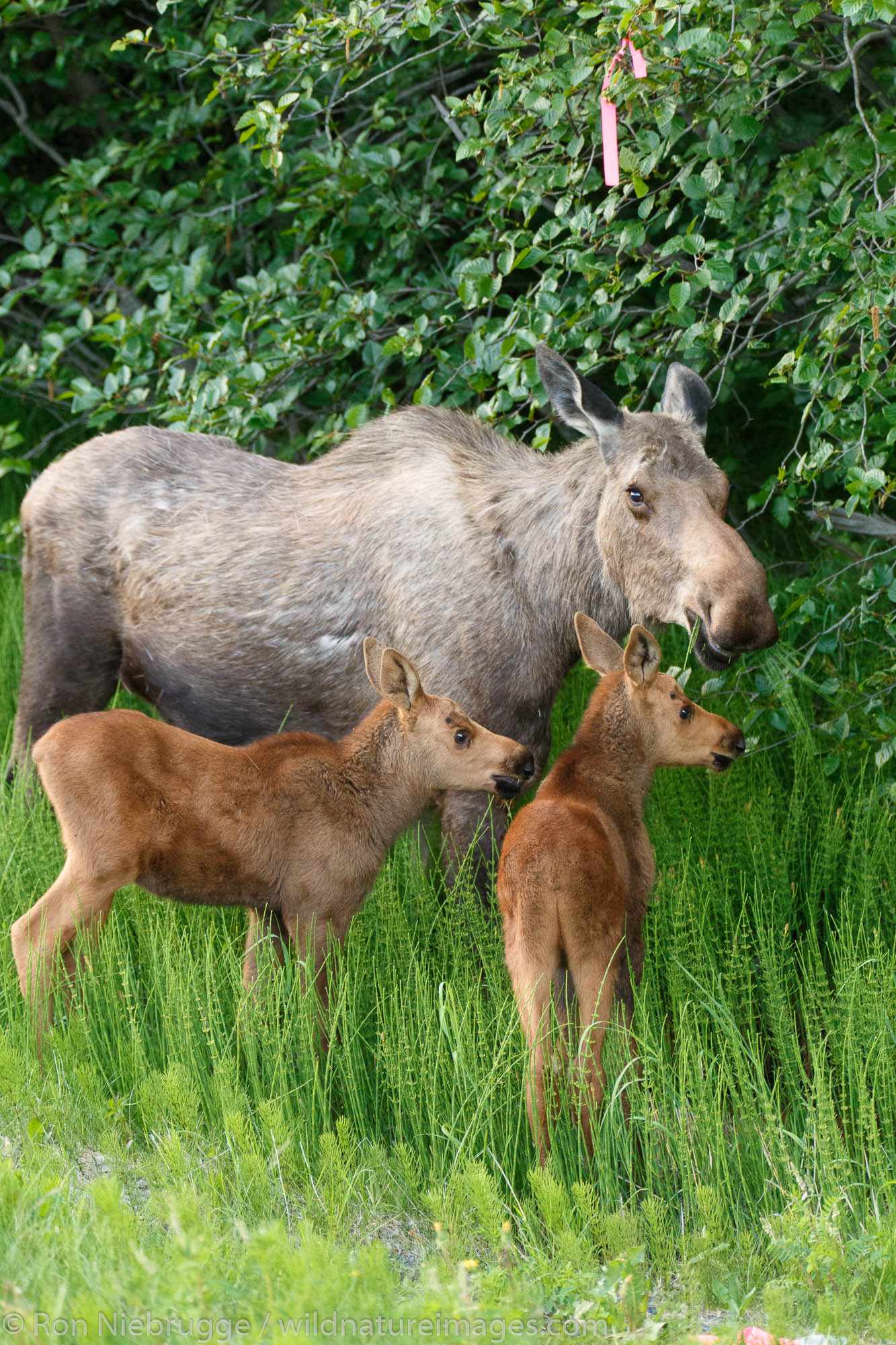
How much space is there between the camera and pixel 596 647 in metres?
4.53

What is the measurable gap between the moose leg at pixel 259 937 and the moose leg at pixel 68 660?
1.48 metres

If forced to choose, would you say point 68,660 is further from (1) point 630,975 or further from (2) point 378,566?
(1) point 630,975

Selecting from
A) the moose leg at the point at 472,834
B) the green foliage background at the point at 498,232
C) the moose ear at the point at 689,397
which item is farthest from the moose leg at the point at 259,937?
the moose ear at the point at 689,397

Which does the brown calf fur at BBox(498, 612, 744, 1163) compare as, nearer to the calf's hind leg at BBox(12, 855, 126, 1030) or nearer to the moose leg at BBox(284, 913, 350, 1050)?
the moose leg at BBox(284, 913, 350, 1050)

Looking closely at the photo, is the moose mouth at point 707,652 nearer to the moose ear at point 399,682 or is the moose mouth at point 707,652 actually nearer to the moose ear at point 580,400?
the moose ear at point 580,400

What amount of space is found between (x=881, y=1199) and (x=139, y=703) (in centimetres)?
411

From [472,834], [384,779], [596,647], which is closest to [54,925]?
[384,779]

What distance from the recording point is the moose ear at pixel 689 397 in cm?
486

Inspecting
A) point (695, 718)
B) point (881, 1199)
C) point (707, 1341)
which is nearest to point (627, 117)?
point (695, 718)

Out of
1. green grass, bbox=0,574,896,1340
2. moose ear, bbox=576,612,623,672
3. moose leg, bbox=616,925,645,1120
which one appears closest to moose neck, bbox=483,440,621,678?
moose ear, bbox=576,612,623,672

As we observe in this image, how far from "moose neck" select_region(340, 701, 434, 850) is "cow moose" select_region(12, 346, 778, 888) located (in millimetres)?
339

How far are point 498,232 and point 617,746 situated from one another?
7.81 feet

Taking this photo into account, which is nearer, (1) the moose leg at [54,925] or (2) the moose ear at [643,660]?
(1) the moose leg at [54,925]

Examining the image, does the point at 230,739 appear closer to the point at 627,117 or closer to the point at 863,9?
the point at 627,117
